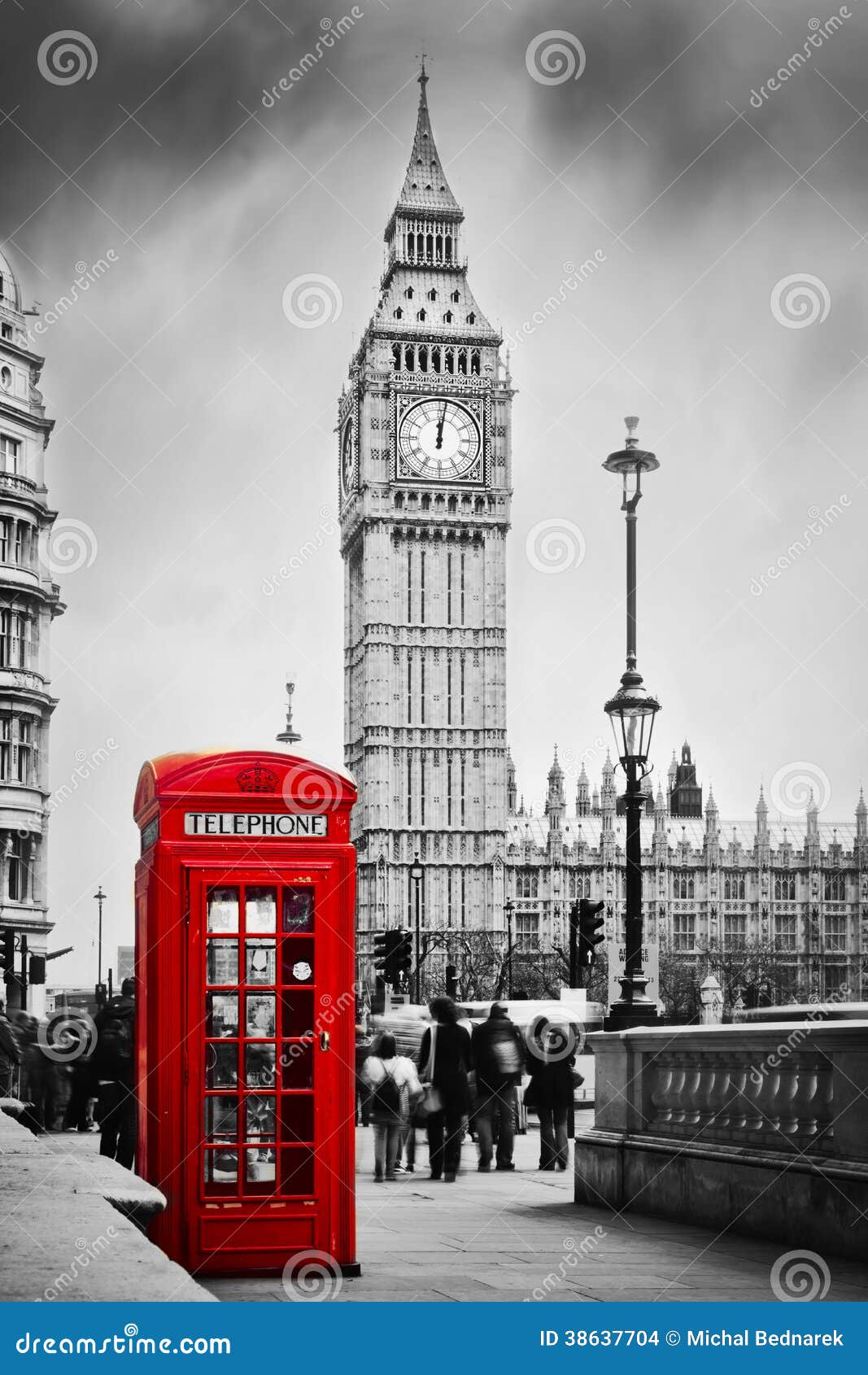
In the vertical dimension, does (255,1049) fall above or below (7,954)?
above

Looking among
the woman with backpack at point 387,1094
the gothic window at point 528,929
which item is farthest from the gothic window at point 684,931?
the woman with backpack at point 387,1094

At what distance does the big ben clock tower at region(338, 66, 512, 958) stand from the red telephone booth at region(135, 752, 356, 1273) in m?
86.4

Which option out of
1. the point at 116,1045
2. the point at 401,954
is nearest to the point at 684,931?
the point at 401,954

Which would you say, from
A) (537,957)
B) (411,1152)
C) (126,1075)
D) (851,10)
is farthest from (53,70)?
(537,957)

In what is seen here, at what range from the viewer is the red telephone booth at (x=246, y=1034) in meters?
7.83

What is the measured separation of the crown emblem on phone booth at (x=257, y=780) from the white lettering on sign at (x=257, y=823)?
12 centimetres

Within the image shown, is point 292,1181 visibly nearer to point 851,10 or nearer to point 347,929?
point 347,929

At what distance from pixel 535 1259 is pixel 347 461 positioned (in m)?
93.9

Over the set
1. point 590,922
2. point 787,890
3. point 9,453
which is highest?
point 9,453

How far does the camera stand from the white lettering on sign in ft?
26.3

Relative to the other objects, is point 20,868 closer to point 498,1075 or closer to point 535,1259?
point 498,1075

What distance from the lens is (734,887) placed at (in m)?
114

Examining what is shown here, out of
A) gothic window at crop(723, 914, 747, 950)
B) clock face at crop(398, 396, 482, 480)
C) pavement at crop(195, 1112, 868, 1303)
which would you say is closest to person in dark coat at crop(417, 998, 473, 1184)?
pavement at crop(195, 1112, 868, 1303)

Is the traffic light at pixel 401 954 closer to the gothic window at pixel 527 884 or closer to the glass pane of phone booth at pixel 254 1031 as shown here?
the glass pane of phone booth at pixel 254 1031
